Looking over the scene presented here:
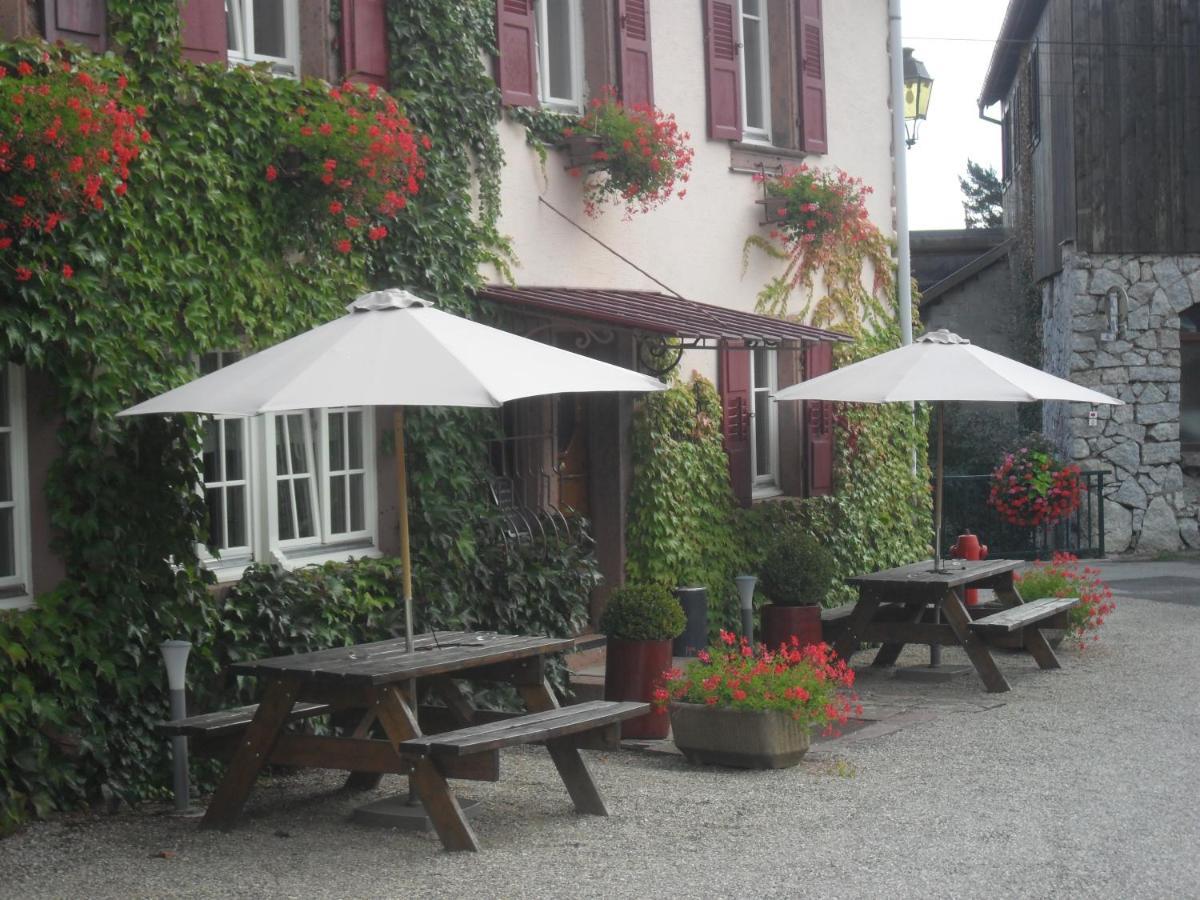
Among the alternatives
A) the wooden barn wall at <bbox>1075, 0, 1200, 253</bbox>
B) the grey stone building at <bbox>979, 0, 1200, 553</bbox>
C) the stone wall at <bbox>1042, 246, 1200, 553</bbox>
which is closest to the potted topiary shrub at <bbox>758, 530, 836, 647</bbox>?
the grey stone building at <bbox>979, 0, 1200, 553</bbox>

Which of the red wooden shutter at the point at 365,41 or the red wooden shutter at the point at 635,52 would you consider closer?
the red wooden shutter at the point at 365,41

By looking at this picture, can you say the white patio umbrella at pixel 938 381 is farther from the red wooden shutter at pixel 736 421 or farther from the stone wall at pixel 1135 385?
the stone wall at pixel 1135 385

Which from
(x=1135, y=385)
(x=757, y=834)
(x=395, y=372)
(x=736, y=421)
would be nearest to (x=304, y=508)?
(x=395, y=372)

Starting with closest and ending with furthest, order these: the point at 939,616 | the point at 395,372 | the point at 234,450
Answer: the point at 395,372 → the point at 234,450 → the point at 939,616

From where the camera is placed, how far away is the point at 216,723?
256 inches

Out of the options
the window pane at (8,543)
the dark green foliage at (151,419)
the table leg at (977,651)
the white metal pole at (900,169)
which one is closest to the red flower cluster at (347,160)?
the dark green foliage at (151,419)

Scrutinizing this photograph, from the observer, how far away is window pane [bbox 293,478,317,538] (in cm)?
827

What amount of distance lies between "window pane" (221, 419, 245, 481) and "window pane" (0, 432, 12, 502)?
1275mm

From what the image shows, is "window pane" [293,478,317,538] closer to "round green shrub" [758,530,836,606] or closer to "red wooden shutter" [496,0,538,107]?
"red wooden shutter" [496,0,538,107]

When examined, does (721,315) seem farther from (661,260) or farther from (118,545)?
(118,545)

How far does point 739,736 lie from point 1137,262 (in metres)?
12.1

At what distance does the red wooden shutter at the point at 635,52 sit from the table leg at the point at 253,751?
18.3 feet

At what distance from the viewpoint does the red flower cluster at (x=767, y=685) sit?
767 centimetres

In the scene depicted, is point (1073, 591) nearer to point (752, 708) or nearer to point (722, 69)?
point (722, 69)
